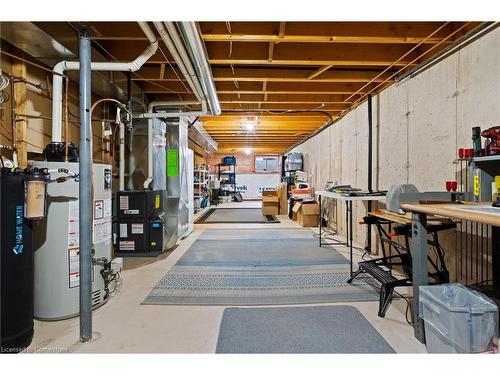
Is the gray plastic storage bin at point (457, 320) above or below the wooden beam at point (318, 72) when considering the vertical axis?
below

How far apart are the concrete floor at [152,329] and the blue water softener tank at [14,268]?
0.14 meters

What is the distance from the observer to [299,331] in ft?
5.81

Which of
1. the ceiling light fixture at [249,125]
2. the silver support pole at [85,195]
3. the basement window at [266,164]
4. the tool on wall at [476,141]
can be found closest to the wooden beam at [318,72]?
the tool on wall at [476,141]

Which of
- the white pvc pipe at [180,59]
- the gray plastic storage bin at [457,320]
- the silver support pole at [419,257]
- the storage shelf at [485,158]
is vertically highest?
the white pvc pipe at [180,59]

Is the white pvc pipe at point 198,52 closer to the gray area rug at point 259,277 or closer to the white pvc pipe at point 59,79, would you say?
the white pvc pipe at point 59,79

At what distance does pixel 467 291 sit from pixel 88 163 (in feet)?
7.83

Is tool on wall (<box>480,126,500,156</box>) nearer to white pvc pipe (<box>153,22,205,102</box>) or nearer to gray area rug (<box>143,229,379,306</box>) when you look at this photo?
gray area rug (<box>143,229,379,306</box>)

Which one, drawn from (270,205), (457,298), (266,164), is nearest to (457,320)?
(457,298)

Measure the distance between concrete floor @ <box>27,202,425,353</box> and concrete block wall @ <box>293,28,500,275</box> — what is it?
1072mm

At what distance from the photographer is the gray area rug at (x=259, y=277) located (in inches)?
90.4

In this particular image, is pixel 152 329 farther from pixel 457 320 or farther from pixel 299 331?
→ pixel 457 320

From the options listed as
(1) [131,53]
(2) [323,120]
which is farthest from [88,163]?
(2) [323,120]

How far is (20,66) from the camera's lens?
2195 millimetres
